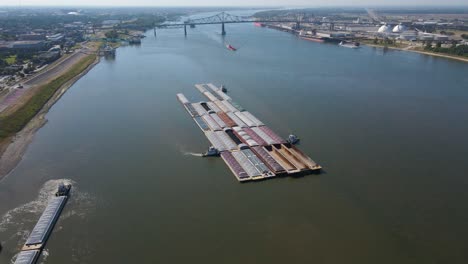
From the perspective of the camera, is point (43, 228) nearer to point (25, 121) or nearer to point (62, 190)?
point (62, 190)

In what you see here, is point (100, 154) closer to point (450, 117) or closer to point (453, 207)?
point (453, 207)

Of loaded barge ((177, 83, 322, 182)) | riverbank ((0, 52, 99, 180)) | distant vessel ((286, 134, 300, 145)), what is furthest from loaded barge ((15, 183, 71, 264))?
distant vessel ((286, 134, 300, 145))

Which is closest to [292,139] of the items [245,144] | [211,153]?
[245,144]

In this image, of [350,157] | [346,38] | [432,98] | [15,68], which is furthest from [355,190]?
[346,38]

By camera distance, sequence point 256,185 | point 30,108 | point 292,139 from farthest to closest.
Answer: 1. point 30,108
2. point 292,139
3. point 256,185

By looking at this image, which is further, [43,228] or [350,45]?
[350,45]

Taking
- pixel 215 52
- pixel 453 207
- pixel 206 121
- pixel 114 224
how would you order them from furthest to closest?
pixel 215 52 < pixel 206 121 < pixel 453 207 < pixel 114 224

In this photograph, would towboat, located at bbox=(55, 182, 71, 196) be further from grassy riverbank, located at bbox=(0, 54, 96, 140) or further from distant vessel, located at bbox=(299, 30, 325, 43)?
distant vessel, located at bbox=(299, 30, 325, 43)
